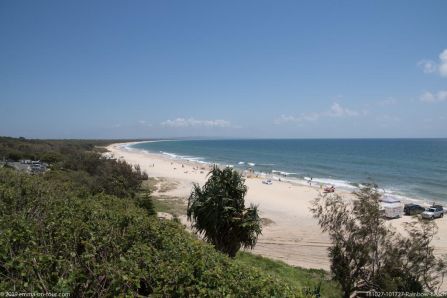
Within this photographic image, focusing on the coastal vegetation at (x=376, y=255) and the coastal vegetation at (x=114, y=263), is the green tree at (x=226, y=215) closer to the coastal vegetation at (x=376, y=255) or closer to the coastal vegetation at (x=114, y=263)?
the coastal vegetation at (x=376, y=255)

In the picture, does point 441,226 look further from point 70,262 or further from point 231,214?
point 70,262

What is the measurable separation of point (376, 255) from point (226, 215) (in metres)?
6.12

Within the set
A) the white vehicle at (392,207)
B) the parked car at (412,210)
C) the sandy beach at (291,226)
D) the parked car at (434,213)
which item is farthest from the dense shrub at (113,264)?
the parked car at (412,210)

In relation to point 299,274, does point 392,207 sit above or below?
above

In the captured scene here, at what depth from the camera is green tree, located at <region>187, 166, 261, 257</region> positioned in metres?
14.7

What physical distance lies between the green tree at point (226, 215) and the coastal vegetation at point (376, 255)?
3.58 metres

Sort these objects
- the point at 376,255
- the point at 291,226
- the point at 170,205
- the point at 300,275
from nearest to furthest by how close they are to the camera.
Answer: the point at 376,255 → the point at 300,275 → the point at 291,226 → the point at 170,205

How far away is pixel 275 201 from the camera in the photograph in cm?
3856

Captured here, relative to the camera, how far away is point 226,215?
48.0 feet

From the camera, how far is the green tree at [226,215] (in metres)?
14.7

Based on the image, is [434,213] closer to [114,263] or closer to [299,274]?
[299,274]

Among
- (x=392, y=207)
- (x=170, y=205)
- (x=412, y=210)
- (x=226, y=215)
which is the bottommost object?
(x=170, y=205)

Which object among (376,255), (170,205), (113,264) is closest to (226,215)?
(376,255)

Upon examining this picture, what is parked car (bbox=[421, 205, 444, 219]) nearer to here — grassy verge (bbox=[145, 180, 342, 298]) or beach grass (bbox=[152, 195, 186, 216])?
grassy verge (bbox=[145, 180, 342, 298])
